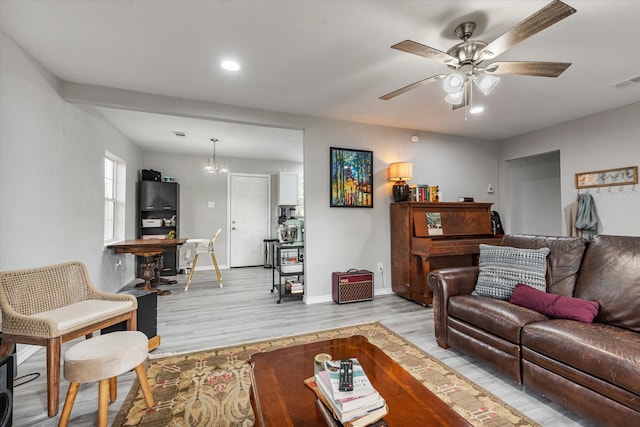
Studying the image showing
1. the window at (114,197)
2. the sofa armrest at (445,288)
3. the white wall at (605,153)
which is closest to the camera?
the sofa armrest at (445,288)

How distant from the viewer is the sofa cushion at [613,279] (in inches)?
67.7

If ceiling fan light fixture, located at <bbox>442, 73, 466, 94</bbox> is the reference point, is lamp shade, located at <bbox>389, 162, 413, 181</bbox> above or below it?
below

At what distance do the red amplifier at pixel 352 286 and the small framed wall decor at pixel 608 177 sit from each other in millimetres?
3259

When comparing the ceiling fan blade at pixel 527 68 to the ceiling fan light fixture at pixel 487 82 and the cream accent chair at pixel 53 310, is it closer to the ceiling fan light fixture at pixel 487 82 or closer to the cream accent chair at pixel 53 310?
the ceiling fan light fixture at pixel 487 82

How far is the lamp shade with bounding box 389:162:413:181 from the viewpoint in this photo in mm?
3943

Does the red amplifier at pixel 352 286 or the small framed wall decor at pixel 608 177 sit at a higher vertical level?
the small framed wall decor at pixel 608 177

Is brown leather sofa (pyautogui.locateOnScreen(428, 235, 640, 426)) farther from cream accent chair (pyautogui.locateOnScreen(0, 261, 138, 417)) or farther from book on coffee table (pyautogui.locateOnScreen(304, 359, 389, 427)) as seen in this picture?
cream accent chair (pyautogui.locateOnScreen(0, 261, 138, 417))

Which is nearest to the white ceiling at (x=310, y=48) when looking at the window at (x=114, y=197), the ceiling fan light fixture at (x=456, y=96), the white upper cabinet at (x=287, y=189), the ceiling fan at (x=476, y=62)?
the ceiling fan at (x=476, y=62)

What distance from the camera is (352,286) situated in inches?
146

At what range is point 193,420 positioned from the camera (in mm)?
1557

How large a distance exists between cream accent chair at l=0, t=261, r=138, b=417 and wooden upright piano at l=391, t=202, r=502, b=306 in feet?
10.2

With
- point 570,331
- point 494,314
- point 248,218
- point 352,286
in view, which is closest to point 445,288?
point 494,314

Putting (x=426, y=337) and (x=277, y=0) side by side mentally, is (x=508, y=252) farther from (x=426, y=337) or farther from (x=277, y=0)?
(x=277, y=0)

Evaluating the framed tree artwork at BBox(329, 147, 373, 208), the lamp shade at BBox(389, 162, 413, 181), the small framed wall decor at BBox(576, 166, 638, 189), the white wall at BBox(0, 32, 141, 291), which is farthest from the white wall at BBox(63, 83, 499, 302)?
the small framed wall decor at BBox(576, 166, 638, 189)
